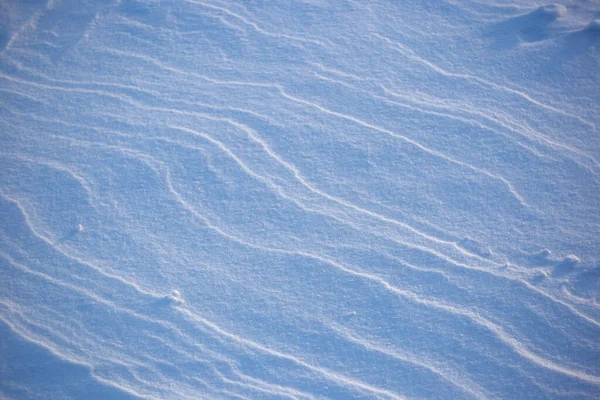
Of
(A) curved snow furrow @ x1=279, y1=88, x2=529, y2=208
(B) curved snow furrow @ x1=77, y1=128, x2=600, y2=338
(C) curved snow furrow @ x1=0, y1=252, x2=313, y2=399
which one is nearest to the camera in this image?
(C) curved snow furrow @ x1=0, y1=252, x2=313, y2=399

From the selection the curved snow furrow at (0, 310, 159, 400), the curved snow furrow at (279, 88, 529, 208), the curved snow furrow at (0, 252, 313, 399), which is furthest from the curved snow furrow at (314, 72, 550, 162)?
the curved snow furrow at (0, 310, 159, 400)

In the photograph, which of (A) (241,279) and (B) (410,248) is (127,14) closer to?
(A) (241,279)

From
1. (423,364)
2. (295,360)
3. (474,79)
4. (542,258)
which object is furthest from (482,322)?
(474,79)

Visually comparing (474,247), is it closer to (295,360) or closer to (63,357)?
(295,360)

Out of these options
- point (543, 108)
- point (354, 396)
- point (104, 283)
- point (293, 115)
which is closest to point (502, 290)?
point (354, 396)

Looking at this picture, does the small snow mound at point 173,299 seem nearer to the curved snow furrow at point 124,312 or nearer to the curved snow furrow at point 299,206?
the curved snow furrow at point 124,312

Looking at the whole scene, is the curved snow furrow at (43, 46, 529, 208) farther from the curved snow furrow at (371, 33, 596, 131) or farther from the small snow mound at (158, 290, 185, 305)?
the small snow mound at (158, 290, 185, 305)

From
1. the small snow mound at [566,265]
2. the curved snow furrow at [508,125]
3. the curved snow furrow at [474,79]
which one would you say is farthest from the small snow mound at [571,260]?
the curved snow furrow at [474,79]
